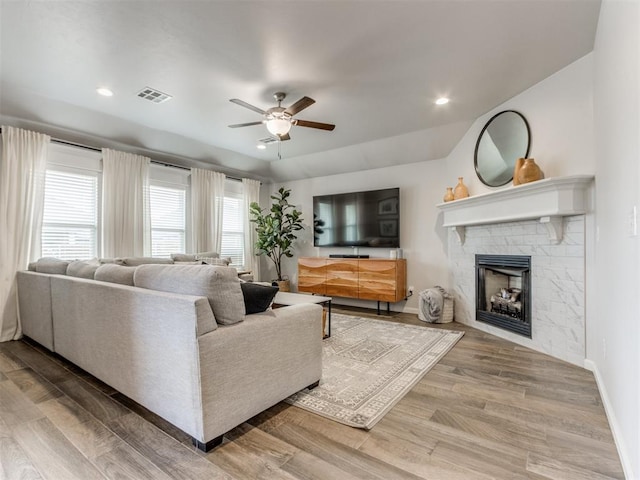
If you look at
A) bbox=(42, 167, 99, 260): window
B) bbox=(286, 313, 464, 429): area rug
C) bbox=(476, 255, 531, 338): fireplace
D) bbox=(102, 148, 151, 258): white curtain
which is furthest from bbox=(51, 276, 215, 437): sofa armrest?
bbox=(476, 255, 531, 338): fireplace

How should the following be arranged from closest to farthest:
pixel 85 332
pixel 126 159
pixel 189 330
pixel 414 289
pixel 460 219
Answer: pixel 189 330, pixel 85 332, pixel 460 219, pixel 126 159, pixel 414 289

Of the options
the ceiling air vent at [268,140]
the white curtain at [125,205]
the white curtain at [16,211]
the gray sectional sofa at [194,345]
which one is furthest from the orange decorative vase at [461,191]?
the white curtain at [16,211]

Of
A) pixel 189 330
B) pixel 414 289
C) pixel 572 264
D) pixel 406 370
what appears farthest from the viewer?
pixel 414 289

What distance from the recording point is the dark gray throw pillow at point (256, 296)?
6.45 ft

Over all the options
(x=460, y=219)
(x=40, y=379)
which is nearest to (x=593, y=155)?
(x=460, y=219)

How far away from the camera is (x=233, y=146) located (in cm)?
520

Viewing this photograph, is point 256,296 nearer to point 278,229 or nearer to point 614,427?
point 614,427

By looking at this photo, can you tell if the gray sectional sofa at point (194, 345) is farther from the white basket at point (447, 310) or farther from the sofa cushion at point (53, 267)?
the white basket at point (447, 310)

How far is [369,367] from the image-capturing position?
8.91 ft

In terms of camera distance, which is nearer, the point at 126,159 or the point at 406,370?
the point at 406,370

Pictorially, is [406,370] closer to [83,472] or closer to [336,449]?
[336,449]

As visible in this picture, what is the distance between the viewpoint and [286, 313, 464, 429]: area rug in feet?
6.72

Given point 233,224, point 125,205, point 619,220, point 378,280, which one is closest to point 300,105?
point 619,220

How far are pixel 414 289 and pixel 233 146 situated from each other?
3784mm
